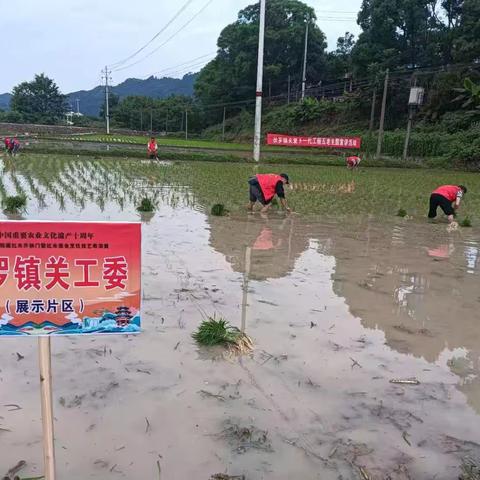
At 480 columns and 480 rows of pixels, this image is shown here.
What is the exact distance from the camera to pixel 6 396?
310 centimetres

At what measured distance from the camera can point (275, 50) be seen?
183ft

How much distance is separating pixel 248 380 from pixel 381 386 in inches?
36.6

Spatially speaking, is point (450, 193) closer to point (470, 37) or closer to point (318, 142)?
point (318, 142)

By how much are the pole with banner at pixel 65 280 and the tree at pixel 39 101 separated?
7410cm

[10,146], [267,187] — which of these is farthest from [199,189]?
[10,146]

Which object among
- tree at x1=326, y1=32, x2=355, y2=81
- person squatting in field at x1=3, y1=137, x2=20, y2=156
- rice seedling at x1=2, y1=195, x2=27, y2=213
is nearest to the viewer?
rice seedling at x1=2, y1=195, x2=27, y2=213

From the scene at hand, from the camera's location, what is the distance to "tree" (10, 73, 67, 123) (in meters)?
70.3

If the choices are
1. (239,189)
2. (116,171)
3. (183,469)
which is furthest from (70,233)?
(116,171)

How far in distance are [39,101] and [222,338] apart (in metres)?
77.9

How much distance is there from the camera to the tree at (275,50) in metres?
54.4

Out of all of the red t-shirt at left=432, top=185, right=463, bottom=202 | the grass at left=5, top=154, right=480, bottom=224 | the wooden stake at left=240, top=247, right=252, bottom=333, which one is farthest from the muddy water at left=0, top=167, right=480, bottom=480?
the grass at left=5, top=154, right=480, bottom=224

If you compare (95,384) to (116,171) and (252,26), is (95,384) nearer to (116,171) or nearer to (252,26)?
(116,171)

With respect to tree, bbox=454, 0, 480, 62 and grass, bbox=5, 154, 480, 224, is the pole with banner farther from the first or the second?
tree, bbox=454, 0, 480, 62

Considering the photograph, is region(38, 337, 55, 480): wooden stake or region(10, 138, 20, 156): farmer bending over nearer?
region(38, 337, 55, 480): wooden stake
